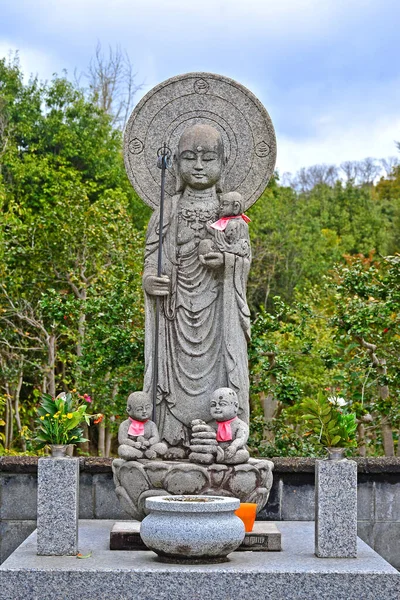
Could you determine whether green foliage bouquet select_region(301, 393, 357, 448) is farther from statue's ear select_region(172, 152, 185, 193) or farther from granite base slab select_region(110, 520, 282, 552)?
statue's ear select_region(172, 152, 185, 193)

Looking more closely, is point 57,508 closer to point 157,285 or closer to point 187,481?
point 187,481

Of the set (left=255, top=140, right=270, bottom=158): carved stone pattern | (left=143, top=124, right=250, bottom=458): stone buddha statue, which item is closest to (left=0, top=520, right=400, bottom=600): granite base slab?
(left=143, top=124, right=250, bottom=458): stone buddha statue

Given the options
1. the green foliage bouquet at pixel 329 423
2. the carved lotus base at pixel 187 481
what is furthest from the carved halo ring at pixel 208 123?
the carved lotus base at pixel 187 481

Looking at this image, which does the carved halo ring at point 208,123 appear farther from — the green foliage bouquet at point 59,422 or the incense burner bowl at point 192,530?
the incense burner bowl at point 192,530

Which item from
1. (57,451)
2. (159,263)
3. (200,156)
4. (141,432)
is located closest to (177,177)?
(200,156)

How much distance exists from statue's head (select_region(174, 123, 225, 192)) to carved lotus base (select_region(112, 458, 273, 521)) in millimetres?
2635

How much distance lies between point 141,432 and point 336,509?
74.6 inches

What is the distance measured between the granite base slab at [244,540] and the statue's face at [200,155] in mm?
3201

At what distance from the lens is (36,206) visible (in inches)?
839

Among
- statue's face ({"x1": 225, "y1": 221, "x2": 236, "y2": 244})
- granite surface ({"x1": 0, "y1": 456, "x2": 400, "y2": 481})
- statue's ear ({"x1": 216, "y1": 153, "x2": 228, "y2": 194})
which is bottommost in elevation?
granite surface ({"x1": 0, "y1": 456, "x2": 400, "y2": 481})

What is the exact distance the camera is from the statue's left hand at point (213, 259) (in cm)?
896

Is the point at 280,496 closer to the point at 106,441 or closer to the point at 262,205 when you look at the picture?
the point at 106,441

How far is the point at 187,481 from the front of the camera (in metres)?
8.17

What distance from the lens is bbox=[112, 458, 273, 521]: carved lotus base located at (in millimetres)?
8172
